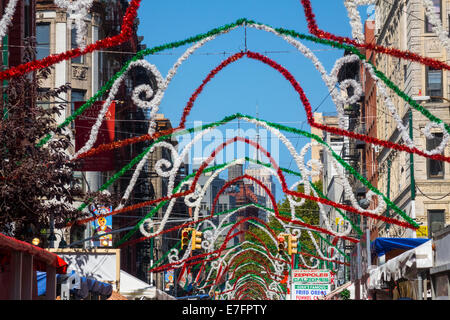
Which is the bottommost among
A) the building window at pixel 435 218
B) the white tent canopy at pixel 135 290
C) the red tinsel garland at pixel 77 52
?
the white tent canopy at pixel 135 290

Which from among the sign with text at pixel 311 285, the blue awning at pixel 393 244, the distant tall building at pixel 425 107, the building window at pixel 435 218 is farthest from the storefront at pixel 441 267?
the sign with text at pixel 311 285

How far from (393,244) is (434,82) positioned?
2369 centimetres

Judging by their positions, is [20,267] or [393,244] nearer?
[20,267]

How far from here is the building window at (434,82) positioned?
Answer: 4597 cm

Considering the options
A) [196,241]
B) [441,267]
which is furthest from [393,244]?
[196,241]

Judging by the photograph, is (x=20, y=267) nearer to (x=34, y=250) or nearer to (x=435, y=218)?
(x=34, y=250)

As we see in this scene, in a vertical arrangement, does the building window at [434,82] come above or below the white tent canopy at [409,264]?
above

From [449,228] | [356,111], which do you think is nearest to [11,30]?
[449,228]

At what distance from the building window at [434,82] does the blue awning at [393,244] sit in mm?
22437

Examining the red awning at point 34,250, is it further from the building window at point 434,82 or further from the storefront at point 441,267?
the building window at point 434,82

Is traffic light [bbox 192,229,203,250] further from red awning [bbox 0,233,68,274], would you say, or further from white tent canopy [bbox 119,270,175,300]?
red awning [bbox 0,233,68,274]

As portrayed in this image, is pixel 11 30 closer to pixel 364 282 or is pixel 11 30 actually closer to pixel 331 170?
pixel 364 282

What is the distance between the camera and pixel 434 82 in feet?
151

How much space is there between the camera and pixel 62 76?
55.6 metres
